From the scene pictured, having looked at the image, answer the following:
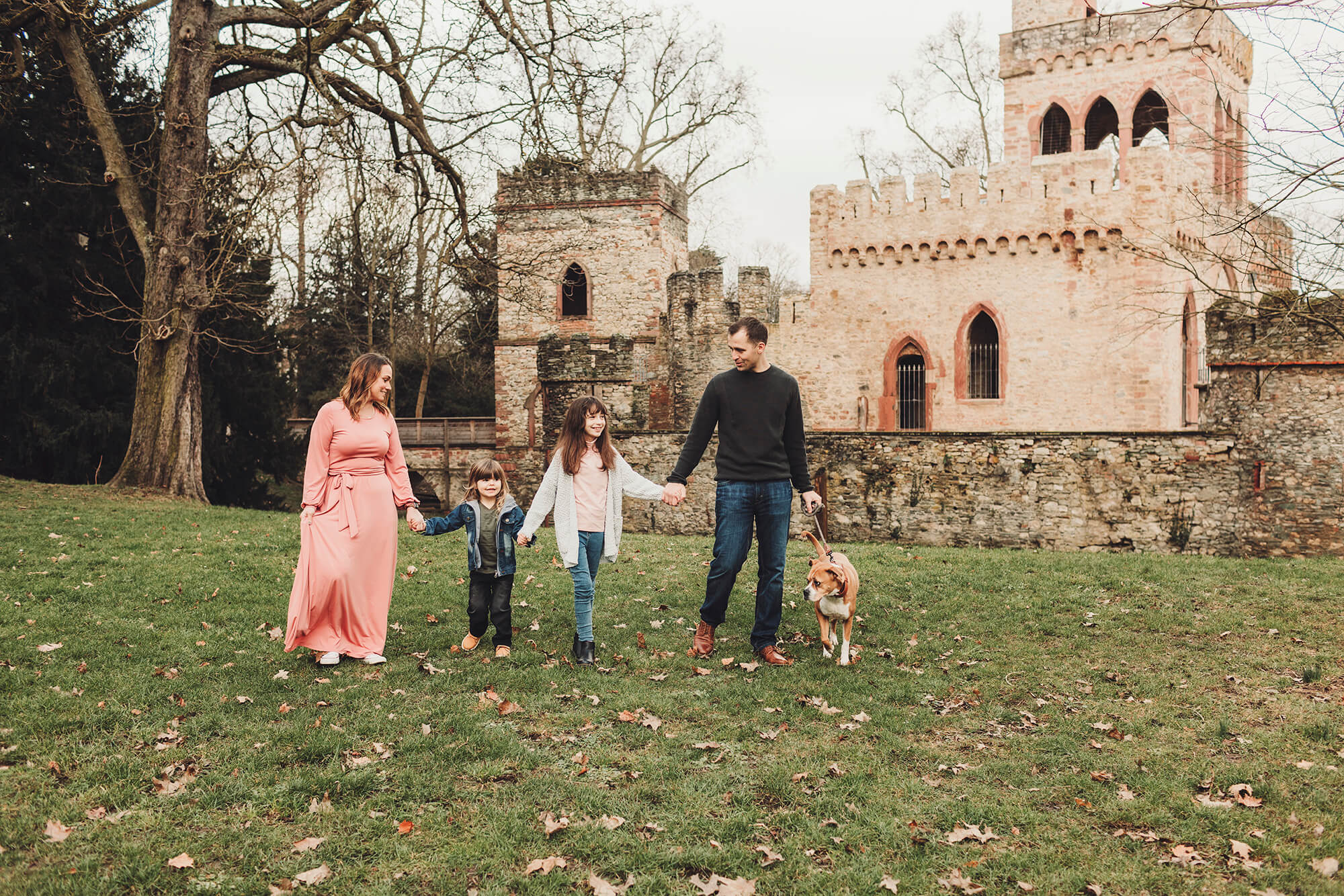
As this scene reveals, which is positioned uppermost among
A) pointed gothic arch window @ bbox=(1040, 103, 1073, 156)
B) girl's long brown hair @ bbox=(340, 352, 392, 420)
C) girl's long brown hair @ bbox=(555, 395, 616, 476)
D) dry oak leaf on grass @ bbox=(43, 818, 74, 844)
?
pointed gothic arch window @ bbox=(1040, 103, 1073, 156)

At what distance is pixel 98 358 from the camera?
16.3 m

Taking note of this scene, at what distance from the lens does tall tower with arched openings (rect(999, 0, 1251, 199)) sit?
22.7 meters

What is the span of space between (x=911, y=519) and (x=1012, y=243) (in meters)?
9.55

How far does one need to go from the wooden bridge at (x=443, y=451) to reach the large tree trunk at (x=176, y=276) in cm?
1128

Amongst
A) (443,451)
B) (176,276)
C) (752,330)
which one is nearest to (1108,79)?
(443,451)

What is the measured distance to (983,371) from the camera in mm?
21484

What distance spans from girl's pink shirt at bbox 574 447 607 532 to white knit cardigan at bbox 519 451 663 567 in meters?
0.03

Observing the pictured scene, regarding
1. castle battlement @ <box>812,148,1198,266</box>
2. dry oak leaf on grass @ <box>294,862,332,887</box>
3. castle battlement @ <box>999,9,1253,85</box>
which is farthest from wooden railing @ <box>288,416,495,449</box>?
dry oak leaf on grass @ <box>294,862,332,887</box>

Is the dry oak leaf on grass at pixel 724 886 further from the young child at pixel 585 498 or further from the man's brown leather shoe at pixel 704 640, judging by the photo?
the man's brown leather shoe at pixel 704 640

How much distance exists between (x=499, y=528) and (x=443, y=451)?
20300mm

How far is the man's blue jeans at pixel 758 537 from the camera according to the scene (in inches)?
240

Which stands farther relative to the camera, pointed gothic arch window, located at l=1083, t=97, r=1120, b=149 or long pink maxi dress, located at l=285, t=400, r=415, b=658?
pointed gothic arch window, located at l=1083, t=97, r=1120, b=149

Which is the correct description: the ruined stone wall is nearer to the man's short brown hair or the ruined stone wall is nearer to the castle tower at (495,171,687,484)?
the man's short brown hair

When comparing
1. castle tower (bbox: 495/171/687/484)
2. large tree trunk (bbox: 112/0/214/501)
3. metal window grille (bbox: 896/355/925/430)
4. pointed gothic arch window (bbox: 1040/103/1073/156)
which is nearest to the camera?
large tree trunk (bbox: 112/0/214/501)
